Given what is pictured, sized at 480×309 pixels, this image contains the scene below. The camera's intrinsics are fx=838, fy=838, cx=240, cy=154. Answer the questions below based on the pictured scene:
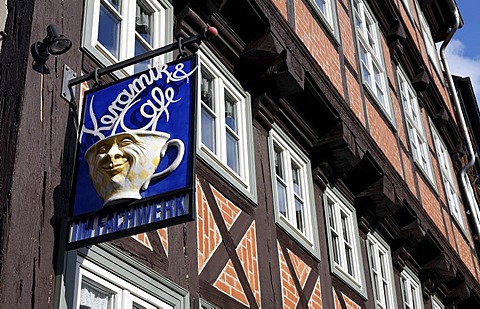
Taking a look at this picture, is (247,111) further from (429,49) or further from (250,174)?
(429,49)

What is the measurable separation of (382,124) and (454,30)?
361 inches

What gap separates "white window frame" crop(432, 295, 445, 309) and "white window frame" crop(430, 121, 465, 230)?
2567mm

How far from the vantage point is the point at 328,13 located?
12.2 meters

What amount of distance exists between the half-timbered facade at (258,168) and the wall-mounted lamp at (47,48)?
0.05 meters

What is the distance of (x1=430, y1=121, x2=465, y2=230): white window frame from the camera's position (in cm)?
1775

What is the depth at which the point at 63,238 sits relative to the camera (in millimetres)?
5395

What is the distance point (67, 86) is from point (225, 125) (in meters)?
2.77

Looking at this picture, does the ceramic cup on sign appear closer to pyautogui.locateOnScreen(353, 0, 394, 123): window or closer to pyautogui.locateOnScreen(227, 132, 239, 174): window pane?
pyautogui.locateOnScreen(227, 132, 239, 174): window pane

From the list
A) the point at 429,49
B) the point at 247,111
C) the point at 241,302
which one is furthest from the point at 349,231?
the point at 429,49

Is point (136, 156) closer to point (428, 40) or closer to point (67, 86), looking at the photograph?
point (67, 86)

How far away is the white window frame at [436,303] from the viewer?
1477 cm

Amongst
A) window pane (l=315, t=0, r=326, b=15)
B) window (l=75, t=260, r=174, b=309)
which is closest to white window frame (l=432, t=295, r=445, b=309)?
window pane (l=315, t=0, r=326, b=15)

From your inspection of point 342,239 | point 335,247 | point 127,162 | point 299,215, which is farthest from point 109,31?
point 342,239

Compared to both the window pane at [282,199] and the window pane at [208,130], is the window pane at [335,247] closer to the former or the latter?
the window pane at [282,199]
